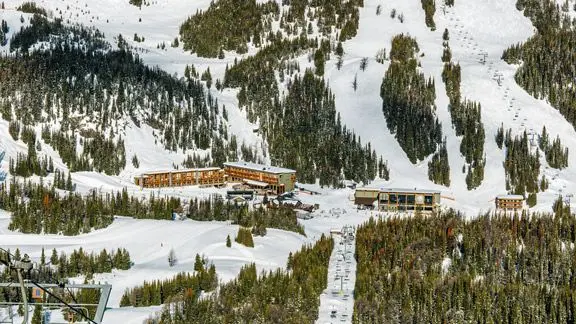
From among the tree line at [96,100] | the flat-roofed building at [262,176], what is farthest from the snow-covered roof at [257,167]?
the tree line at [96,100]

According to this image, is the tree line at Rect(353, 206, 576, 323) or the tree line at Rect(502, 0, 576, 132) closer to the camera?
the tree line at Rect(353, 206, 576, 323)

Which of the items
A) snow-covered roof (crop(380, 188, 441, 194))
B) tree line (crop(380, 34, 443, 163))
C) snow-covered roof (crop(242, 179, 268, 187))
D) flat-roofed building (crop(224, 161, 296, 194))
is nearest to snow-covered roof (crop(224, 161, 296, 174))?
flat-roofed building (crop(224, 161, 296, 194))

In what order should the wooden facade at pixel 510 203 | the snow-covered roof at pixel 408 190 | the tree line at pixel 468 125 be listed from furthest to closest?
the tree line at pixel 468 125
the snow-covered roof at pixel 408 190
the wooden facade at pixel 510 203

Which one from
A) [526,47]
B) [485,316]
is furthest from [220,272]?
[526,47]

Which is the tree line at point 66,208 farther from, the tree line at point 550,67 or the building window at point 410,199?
the tree line at point 550,67

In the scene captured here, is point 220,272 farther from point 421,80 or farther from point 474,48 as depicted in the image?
point 474,48

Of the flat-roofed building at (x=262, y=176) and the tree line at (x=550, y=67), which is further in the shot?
the tree line at (x=550, y=67)

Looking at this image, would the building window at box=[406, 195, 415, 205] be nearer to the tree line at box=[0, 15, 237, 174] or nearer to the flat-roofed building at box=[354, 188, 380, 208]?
the flat-roofed building at box=[354, 188, 380, 208]

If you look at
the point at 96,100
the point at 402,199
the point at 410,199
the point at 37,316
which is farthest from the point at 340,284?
the point at 96,100
